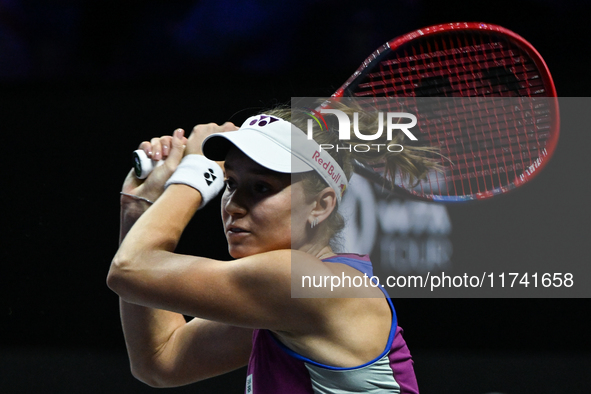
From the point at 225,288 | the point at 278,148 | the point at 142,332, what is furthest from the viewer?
the point at 142,332

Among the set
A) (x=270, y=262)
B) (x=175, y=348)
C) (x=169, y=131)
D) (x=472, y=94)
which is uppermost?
(x=169, y=131)

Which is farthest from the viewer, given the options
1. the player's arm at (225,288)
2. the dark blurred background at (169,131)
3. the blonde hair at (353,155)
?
the dark blurred background at (169,131)

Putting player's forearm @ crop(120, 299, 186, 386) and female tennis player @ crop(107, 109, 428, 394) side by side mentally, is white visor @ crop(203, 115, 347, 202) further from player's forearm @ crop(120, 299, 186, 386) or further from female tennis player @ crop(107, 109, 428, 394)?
player's forearm @ crop(120, 299, 186, 386)

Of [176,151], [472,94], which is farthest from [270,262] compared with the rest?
[472,94]

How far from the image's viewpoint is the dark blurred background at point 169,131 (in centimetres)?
264

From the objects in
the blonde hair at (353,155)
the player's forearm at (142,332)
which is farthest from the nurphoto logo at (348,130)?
the player's forearm at (142,332)

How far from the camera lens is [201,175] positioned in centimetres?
138

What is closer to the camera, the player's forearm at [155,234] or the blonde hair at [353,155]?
the player's forearm at [155,234]

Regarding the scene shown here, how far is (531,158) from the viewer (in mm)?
1830

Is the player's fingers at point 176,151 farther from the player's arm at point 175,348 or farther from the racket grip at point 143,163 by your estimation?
the player's arm at point 175,348

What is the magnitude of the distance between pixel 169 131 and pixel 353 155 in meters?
1.42

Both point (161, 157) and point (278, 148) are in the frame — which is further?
point (161, 157)

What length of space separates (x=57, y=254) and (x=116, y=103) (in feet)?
2.28

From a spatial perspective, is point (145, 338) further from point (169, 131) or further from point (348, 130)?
point (169, 131)
